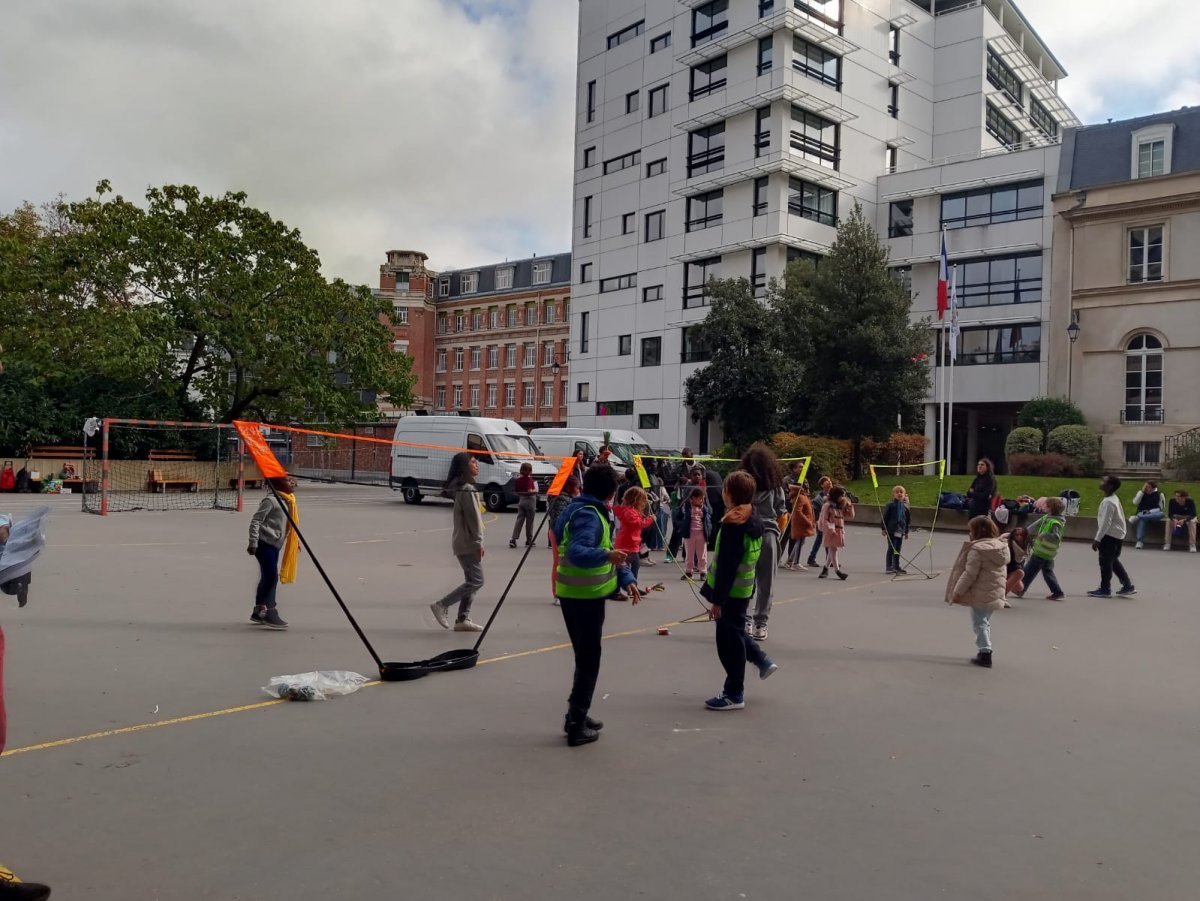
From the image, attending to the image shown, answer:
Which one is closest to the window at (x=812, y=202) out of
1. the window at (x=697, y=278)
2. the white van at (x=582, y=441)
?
the window at (x=697, y=278)

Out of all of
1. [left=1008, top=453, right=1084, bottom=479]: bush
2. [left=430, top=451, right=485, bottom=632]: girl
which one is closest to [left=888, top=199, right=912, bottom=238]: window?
[left=1008, top=453, right=1084, bottom=479]: bush

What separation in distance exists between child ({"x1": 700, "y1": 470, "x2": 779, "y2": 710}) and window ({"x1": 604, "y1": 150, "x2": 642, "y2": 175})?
43.3 meters

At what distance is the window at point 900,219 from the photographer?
41781 millimetres

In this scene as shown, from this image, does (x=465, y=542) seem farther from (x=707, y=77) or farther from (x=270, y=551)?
(x=707, y=77)

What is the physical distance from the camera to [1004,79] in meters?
47.3

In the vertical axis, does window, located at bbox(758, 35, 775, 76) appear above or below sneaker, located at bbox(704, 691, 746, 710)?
above

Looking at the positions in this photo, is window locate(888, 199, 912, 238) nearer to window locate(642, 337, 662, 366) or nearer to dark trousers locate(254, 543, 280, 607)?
window locate(642, 337, 662, 366)

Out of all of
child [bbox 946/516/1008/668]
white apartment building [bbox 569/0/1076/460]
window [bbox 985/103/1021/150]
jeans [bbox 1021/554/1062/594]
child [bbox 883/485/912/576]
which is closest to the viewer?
child [bbox 946/516/1008/668]

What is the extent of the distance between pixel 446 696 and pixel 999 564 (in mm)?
4947

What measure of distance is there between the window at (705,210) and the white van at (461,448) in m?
17.8

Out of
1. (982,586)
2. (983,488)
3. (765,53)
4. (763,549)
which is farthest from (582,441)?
(982,586)

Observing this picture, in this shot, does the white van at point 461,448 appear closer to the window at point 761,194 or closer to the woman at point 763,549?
the window at point 761,194

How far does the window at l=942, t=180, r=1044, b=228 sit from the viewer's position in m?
37.4

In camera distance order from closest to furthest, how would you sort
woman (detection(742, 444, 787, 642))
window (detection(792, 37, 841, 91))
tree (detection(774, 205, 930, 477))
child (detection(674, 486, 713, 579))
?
woman (detection(742, 444, 787, 642))
child (detection(674, 486, 713, 579))
tree (detection(774, 205, 930, 477))
window (detection(792, 37, 841, 91))
